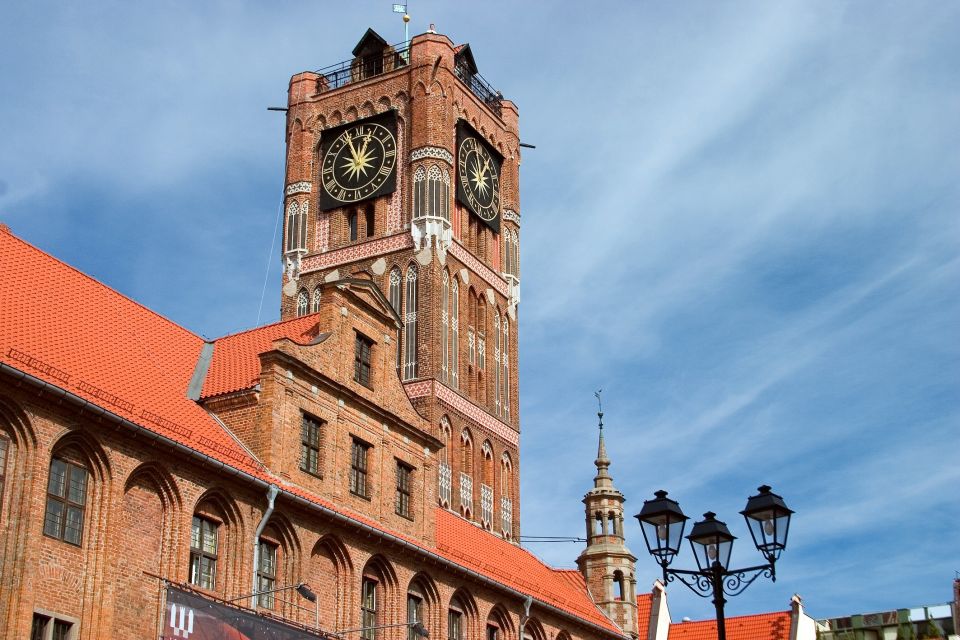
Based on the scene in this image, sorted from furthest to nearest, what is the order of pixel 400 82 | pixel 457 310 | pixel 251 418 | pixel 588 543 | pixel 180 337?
pixel 400 82 < pixel 457 310 < pixel 588 543 < pixel 180 337 < pixel 251 418

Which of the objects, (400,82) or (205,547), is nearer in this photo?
(205,547)

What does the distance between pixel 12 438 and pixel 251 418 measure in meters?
7.43

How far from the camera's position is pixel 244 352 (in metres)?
33.8

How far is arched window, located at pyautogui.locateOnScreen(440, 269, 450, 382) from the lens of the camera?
58594 mm

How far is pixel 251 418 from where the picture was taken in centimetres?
3048

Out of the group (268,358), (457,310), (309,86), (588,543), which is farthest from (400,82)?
(268,358)

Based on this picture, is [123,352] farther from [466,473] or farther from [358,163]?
[358,163]

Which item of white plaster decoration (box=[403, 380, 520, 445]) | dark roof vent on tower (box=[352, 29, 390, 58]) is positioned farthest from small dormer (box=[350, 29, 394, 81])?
white plaster decoration (box=[403, 380, 520, 445])

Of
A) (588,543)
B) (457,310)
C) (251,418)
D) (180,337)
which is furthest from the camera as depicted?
(457,310)

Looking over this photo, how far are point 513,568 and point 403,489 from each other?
7.20m

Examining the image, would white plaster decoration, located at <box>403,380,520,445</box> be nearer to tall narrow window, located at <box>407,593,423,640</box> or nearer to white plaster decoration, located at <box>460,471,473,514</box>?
white plaster decoration, located at <box>460,471,473,514</box>

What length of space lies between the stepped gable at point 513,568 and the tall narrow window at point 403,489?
1513mm

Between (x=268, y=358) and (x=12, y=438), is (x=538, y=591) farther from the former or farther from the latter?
(x=12, y=438)

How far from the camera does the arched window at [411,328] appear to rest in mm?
58531
